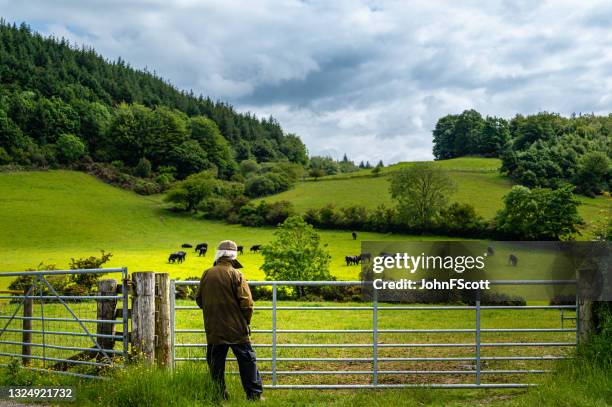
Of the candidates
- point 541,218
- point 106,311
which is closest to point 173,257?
point 541,218

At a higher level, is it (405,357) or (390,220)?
(390,220)

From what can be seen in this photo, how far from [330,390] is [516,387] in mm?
2848

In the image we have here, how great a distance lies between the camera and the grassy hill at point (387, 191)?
70.4 m

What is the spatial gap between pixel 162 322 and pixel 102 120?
128 meters

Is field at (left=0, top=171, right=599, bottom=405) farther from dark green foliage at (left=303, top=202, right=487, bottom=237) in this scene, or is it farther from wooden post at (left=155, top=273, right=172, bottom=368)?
dark green foliage at (left=303, top=202, right=487, bottom=237)

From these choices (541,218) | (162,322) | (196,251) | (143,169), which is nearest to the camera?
(162,322)

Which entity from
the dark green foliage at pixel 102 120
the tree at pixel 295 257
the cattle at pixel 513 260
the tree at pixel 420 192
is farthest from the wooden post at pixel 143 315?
the dark green foliage at pixel 102 120

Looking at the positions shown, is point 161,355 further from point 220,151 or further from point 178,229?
point 220,151

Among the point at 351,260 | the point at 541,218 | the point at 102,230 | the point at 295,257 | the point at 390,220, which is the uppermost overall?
the point at 541,218

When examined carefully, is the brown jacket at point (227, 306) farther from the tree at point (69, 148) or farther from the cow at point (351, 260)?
the tree at point (69, 148)

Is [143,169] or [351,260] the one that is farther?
[143,169]

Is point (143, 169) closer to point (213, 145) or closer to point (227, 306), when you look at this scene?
point (213, 145)

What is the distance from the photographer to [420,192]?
221 feet

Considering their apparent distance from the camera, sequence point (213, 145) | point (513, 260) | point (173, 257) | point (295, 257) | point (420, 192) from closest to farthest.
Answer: point (295, 257) < point (513, 260) < point (173, 257) < point (420, 192) < point (213, 145)
